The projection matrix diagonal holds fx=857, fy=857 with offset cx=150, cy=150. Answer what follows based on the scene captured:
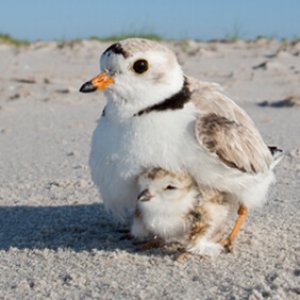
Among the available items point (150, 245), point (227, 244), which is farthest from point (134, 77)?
point (227, 244)

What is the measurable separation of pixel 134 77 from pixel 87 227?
99cm

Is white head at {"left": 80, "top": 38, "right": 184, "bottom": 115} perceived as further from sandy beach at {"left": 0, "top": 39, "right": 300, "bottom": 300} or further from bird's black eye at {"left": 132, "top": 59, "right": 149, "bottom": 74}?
sandy beach at {"left": 0, "top": 39, "right": 300, "bottom": 300}

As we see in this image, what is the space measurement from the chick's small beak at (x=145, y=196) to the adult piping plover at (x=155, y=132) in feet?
0.24

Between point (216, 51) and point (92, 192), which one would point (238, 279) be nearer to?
point (92, 192)

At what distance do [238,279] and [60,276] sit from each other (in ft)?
2.22

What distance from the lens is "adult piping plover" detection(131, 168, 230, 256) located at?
331 cm

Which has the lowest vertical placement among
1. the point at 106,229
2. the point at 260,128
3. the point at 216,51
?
the point at 216,51

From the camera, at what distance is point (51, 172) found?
549 centimetres

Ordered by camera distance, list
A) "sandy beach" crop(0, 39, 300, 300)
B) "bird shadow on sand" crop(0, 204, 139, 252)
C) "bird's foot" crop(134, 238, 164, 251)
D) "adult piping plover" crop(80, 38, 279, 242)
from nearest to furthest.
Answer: "sandy beach" crop(0, 39, 300, 300), "adult piping plover" crop(80, 38, 279, 242), "bird's foot" crop(134, 238, 164, 251), "bird shadow on sand" crop(0, 204, 139, 252)

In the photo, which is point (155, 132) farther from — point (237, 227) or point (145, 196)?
point (237, 227)

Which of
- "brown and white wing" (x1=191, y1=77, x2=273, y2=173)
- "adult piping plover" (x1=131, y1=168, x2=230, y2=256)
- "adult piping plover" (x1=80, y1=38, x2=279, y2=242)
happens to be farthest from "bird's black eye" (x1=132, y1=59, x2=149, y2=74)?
"adult piping plover" (x1=131, y1=168, x2=230, y2=256)

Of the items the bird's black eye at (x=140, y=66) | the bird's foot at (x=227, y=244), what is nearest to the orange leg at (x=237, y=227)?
the bird's foot at (x=227, y=244)

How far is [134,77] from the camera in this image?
3.34 m

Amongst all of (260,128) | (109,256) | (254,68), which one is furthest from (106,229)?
(254,68)
